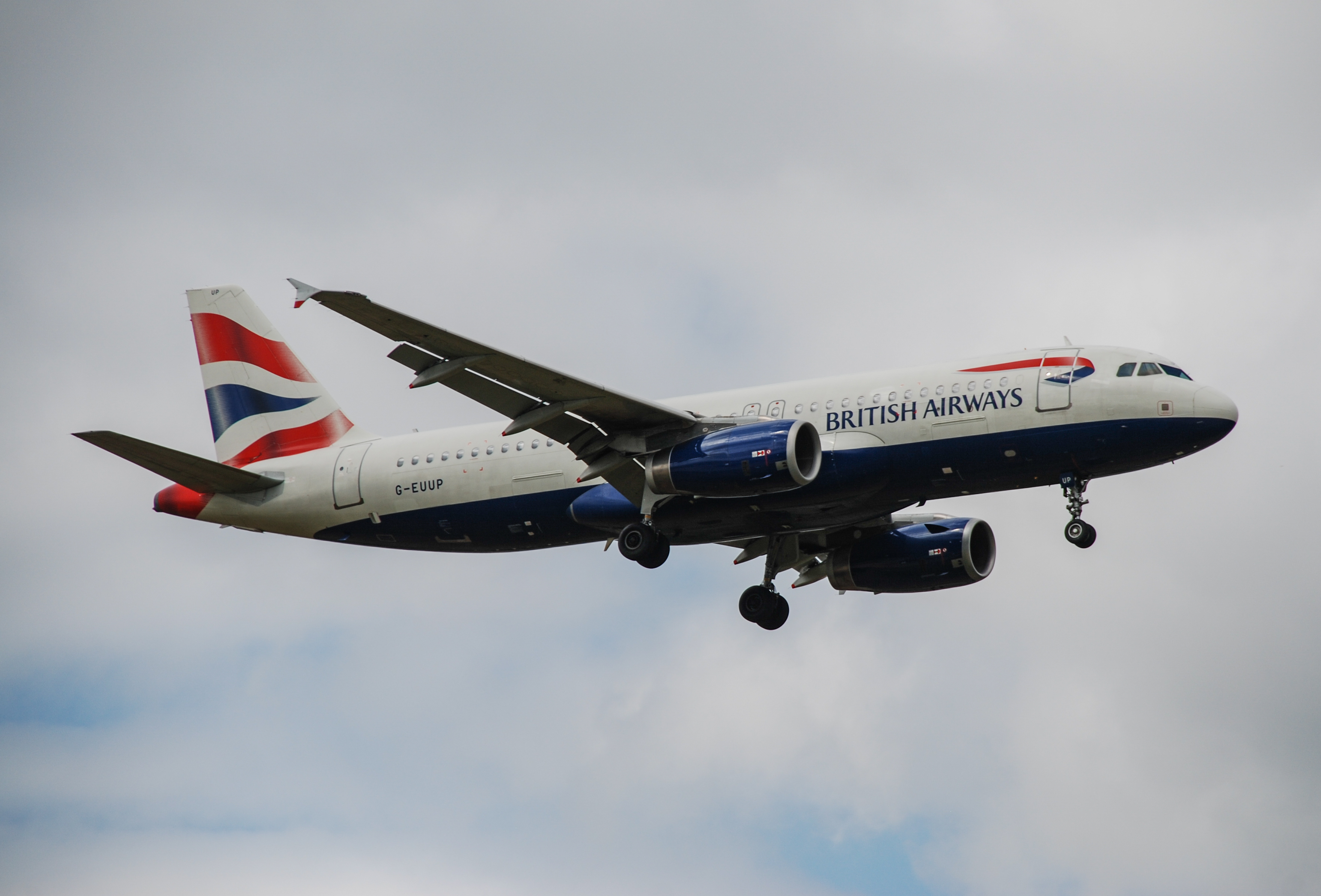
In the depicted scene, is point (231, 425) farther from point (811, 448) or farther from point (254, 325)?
point (811, 448)

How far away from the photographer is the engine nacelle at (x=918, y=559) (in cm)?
4003

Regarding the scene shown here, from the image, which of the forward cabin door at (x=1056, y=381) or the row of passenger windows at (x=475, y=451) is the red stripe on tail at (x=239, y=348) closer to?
the row of passenger windows at (x=475, y=451)

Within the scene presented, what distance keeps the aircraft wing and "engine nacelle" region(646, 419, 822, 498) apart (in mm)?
896

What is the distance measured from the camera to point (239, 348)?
145 feet

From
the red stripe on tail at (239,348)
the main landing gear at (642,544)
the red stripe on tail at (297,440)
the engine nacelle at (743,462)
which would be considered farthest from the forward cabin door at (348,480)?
the engine nacelle at (743,462)

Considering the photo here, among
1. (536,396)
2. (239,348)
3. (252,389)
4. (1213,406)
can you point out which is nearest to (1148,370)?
(1213,406)

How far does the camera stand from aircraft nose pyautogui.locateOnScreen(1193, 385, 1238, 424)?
32.1 metres

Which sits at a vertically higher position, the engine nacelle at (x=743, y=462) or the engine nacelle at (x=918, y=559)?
the engine nacelle at (x=743, y=462)

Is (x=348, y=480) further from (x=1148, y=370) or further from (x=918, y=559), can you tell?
(x=1148, y=370)

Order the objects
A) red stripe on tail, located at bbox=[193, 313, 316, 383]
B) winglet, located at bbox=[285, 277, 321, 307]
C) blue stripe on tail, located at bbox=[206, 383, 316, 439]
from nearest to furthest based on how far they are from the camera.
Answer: winglet, located at bbox=[285, 277, 321, 307] < blue stripe on tail, located at bbox=[206, 383, 316, 439] < red stripe on tail, located at bbox=[193, 313, 316, 383]

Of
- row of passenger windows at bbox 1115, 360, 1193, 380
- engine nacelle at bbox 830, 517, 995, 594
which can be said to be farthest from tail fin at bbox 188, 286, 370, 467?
row of passenger windows at bbox 1115, 360, 1193, 380

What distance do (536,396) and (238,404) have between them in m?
13.6

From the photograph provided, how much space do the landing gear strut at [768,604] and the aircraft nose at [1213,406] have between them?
12.6 meters

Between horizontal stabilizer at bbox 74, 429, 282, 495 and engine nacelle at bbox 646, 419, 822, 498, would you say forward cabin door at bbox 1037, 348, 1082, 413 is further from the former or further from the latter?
horizontal stabilizer at bbox 74, 429, 282, 495
